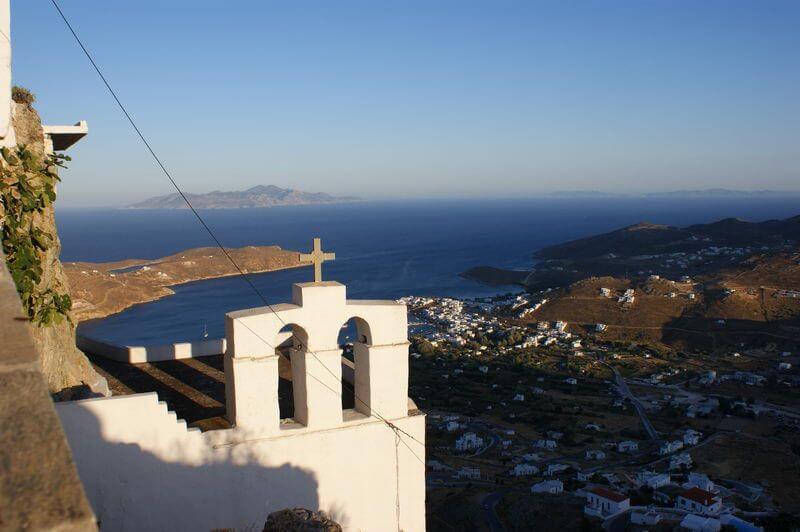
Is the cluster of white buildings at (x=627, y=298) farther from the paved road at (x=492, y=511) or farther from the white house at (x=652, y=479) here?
the paved road at (x=492, y=511)

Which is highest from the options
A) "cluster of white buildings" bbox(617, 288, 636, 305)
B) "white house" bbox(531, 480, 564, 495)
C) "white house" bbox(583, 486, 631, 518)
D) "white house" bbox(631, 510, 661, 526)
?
"cluster of white buildings" bbox(617, 288, 636, 305)

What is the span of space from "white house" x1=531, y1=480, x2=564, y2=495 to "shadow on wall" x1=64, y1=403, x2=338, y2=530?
19.1 metres

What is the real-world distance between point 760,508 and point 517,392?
16230mm

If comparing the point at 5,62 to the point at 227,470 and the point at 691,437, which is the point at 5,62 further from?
the point at 691,437

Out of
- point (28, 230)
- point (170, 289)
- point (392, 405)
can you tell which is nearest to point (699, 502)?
point (392, 405)

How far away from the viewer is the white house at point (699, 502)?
2108cm

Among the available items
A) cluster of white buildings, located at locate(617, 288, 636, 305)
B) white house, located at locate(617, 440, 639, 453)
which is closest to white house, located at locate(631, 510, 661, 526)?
white house, located at locate(617, 440, 639, 453)

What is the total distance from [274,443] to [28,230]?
10.1 feet

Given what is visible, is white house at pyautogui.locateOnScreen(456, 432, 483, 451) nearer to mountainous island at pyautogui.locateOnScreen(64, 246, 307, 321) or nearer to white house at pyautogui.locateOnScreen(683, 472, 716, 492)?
white house at pyautogui.locateOnScreen(683, 472, 716, 492)

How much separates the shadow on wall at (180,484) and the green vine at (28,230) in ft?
4.47

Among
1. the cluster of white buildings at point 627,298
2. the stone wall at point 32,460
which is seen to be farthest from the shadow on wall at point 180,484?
the cluster of white buildings at point 627,298

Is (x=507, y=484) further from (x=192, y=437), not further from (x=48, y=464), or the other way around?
(x=48, y=464)

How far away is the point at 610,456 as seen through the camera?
2869cm

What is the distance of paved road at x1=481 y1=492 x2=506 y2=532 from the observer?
2117 centimetres
